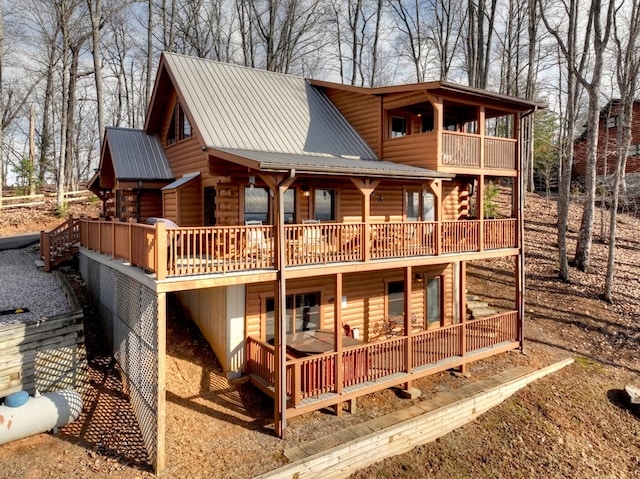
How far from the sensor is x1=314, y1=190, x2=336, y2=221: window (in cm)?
1331

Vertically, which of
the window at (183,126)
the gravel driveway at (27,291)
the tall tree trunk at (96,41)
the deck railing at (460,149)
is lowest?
the gravel driveway at (27,291)

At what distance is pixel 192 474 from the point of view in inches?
312

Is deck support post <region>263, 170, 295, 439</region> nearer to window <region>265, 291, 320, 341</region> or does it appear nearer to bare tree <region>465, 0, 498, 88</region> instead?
window <region>265, 291, 320, 341</region>

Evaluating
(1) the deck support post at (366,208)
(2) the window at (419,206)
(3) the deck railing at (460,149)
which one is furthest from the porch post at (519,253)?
(1) the deck support post at (366,208)

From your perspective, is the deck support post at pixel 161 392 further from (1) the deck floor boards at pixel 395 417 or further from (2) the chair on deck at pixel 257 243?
(1) the deck floor boards at pixel 395 417

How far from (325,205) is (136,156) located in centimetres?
713

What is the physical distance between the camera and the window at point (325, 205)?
43.7ft

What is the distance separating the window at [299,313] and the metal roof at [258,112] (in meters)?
4.55

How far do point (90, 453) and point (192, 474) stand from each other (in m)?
2.15

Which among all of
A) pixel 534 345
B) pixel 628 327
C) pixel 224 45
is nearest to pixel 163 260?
pixel 534 345

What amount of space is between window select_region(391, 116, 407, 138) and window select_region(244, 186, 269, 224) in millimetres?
5732

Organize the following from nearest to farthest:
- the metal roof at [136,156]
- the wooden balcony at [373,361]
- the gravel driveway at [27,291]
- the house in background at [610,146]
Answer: the wooden balcony at [373,361], the gravel driveway at [27,291], the metal roof at [136,156], the house in background at [610,146]

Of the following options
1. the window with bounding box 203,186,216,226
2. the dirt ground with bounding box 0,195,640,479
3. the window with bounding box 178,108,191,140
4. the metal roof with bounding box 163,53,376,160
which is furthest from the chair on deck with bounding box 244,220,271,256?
the window with bounding box 178,108,191,140

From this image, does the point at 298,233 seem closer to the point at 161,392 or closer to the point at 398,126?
the point at 161,392
